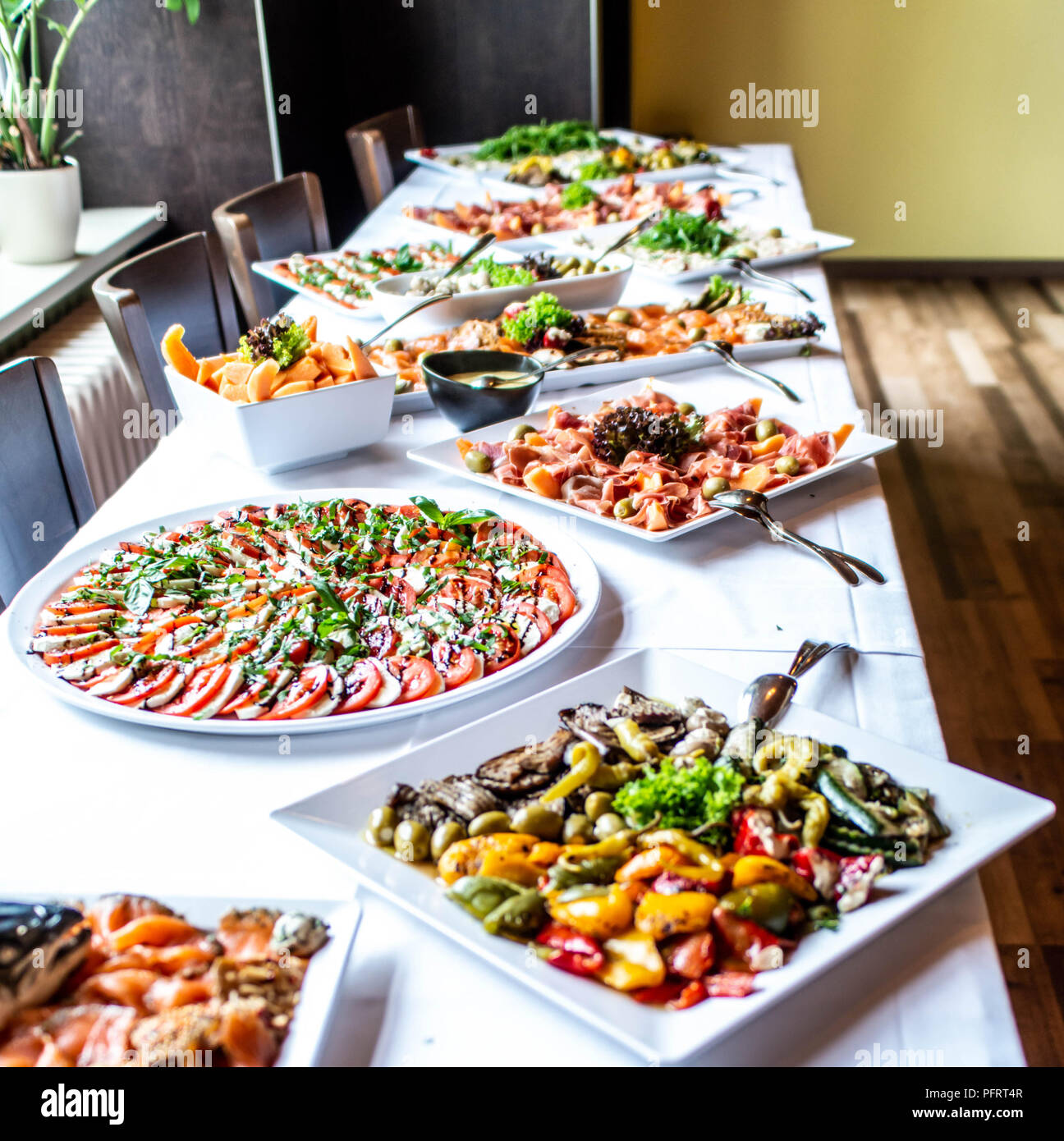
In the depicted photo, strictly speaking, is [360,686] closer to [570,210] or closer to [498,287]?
[498,287]

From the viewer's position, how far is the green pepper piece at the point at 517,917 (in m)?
0.70

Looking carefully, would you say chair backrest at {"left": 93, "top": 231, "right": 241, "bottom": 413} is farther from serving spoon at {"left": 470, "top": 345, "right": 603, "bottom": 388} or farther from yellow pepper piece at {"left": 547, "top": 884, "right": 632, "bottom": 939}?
yellow pepper piece at {"left": 547, "top": 884, "right": 632, "bottom": 939}

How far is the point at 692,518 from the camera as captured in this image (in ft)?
4.37

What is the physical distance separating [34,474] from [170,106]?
2.67 m

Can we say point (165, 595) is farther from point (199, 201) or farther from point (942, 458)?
point (942, 458)

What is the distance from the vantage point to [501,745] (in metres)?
0.90

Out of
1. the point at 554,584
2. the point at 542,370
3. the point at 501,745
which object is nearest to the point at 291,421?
the point at 542,370

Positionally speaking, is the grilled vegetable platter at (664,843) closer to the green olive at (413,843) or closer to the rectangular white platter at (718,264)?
the green olive at (413,843)

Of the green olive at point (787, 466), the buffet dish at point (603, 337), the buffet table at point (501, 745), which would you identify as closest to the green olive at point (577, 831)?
the buffet table at point (501, 745)

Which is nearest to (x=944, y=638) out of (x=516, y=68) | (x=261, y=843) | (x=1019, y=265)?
(x=261, y=843)

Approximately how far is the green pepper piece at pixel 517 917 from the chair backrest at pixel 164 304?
58.9 inches

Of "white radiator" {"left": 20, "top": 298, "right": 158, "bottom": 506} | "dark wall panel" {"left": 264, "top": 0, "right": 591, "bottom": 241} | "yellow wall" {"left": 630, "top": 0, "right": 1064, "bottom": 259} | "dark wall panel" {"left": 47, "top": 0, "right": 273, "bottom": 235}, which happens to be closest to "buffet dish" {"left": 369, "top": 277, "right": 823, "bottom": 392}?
"white radiator" {"left": 20, "top": 298, "right": 158, "bottom": 506}

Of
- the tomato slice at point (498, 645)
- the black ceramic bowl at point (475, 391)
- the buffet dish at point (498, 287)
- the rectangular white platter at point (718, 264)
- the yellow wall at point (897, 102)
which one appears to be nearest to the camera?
the tomato slice at point (498, 645)

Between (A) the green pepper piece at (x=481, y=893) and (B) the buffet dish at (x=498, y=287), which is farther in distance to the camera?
(B) the buffet dish at (x=498, y=287)
